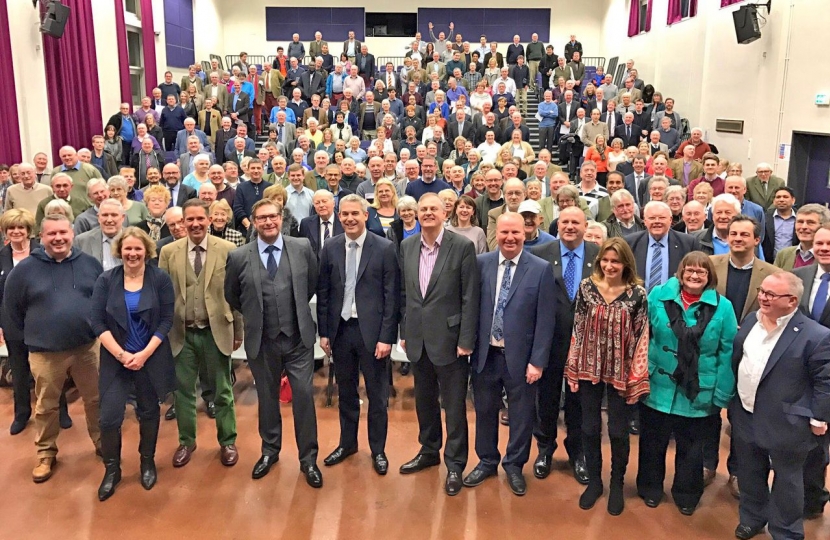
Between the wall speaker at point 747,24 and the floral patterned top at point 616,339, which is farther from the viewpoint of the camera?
the wall speaker at point 747,24

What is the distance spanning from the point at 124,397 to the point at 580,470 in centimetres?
278

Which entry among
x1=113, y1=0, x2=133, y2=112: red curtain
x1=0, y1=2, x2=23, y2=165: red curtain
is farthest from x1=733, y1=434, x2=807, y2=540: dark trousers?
x1=113, y1=0, x2=133, y2=112: red curtain

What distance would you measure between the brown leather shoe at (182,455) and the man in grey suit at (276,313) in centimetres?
53

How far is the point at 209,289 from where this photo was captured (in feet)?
13.2

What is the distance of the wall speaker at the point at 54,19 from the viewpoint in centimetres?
1006

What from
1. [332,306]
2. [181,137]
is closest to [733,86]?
[181,137]

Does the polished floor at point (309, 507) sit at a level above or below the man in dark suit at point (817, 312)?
below

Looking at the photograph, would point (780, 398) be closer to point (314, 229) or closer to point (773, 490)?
point (773, 490)

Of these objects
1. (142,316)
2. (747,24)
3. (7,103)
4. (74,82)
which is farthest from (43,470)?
(747,24)

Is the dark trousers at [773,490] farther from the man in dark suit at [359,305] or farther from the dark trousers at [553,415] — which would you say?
the man in dark suit at [359,305]

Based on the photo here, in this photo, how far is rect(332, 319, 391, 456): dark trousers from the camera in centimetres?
396

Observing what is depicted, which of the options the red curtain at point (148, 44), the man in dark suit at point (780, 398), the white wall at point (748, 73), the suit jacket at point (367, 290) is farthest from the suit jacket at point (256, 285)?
the red curtain at point (148, 44)

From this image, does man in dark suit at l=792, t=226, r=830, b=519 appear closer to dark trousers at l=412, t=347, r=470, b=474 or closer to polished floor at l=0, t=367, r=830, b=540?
polished floor at l=0, t=367, r=830, b=540

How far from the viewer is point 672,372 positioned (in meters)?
3.45
